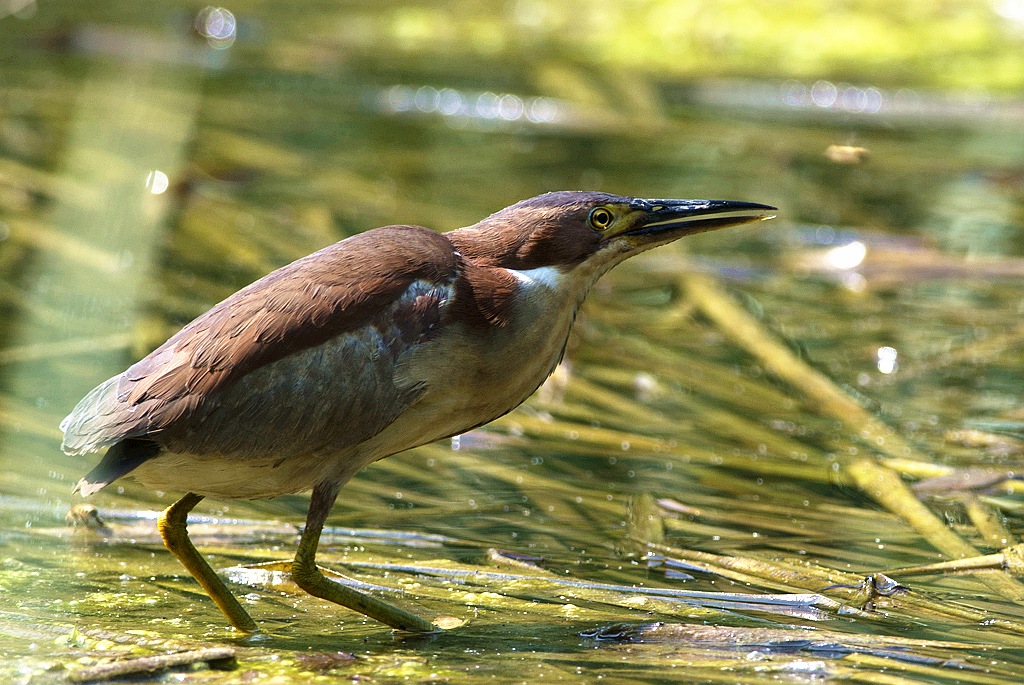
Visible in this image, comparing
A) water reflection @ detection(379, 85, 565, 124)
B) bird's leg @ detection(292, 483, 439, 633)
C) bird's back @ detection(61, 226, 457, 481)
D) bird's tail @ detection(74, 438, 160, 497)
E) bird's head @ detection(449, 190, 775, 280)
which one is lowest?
bird's leg @ detection(292, 483, 439, 633)

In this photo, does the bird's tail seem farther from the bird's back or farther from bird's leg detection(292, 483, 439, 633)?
bird's leg detection(292, 483, 439, 633)

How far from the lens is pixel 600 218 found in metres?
3.70

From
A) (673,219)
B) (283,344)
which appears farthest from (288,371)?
(673,219)

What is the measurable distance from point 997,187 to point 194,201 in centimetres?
439

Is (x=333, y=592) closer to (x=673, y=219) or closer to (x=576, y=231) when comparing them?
(x=576, y=231)

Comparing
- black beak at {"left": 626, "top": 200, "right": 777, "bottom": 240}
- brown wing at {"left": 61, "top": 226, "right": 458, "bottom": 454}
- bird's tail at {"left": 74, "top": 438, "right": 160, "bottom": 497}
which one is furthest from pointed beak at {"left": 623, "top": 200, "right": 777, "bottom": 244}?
bird's tail at {"left": 74, "top": 438, "right": 160, "bottom": 497}

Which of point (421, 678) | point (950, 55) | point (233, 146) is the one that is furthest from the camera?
point (950, 55)

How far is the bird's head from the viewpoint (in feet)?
11.9

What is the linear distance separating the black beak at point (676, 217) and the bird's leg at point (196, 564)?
1.29m

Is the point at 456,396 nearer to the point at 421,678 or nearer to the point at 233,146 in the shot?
the point at 421,678

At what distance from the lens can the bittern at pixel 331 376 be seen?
3307 mm

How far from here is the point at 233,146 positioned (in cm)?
853

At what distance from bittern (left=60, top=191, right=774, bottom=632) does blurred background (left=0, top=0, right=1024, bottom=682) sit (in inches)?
12.5

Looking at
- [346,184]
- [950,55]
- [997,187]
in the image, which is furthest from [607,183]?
[950,55]
